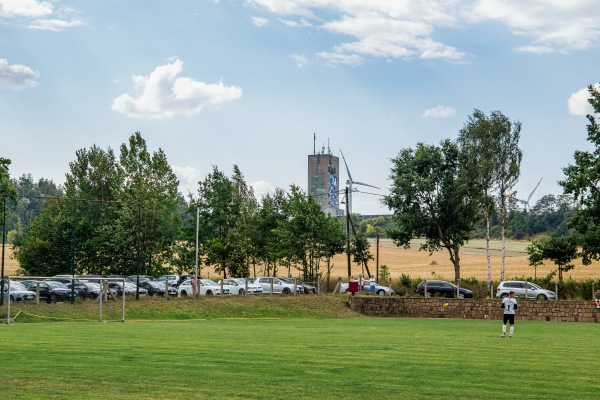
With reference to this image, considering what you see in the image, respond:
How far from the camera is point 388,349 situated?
87.9 ft

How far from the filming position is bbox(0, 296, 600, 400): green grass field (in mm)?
16344

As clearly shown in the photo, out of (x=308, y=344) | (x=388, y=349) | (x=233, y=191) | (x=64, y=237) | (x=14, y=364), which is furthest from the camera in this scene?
(x=233, y=191)

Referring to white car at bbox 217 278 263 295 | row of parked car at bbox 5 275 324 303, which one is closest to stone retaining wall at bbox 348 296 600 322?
row of parked car at bbox 5 275 324 303

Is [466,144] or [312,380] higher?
[466,144]

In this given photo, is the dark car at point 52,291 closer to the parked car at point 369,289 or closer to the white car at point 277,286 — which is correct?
the white car at point 277,286

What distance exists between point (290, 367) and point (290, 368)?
0.24m

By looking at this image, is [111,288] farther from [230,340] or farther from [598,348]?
[598,348]

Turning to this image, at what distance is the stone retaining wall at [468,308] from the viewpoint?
2395 inches

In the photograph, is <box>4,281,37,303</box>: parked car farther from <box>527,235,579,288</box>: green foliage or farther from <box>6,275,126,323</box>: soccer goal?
<box>527,235,579,288</box>: green foliage

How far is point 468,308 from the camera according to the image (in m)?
65.2

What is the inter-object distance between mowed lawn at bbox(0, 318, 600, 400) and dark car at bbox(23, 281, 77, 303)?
24356 millimetres

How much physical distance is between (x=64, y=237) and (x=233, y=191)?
19793 mm

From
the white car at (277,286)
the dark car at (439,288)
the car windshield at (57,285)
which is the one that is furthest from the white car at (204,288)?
the dark car at (439,288)

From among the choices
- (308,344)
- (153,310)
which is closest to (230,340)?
(308,344)
